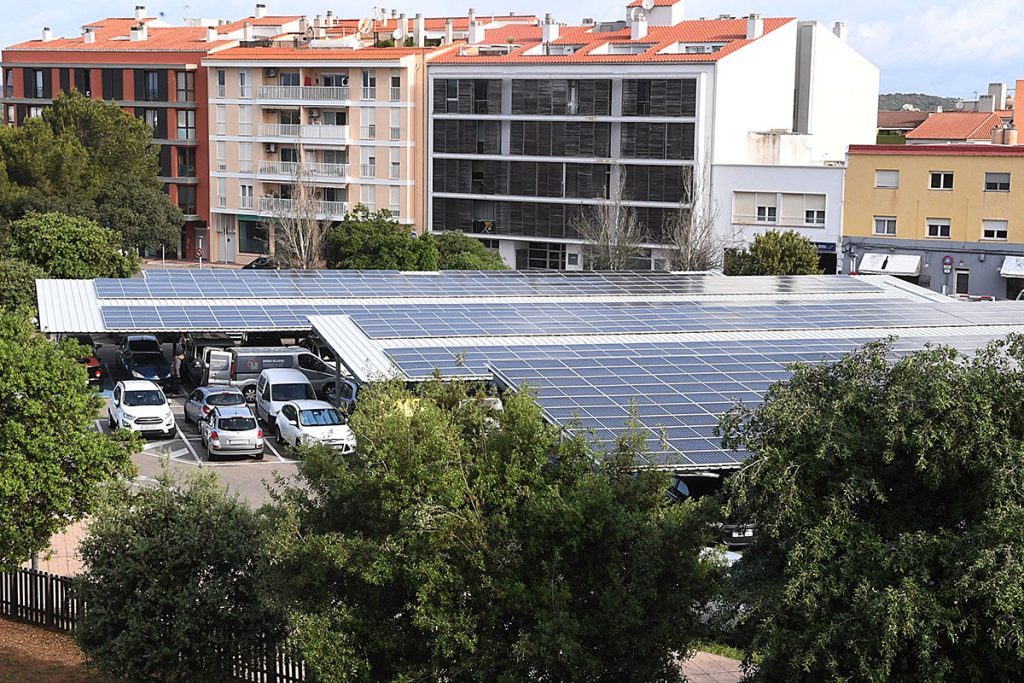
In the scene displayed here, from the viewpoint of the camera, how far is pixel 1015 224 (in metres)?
61.7

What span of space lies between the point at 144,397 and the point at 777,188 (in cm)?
4039

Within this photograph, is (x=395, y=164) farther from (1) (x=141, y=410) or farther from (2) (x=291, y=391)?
(1) (x=141, y=410)

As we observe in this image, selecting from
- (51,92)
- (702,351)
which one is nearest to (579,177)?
(51,92)

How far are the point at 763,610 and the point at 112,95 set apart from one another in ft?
254

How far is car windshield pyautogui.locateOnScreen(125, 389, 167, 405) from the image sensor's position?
35.1 meters

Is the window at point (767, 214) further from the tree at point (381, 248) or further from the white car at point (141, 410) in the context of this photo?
the white car at point (141, 410)

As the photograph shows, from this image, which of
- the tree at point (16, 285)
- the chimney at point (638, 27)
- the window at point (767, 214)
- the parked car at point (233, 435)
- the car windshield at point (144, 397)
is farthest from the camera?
the chimney at point (638, 27)

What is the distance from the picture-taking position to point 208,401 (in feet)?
117

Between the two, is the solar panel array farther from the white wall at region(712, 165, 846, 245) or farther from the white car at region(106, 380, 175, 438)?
the white wall at region(712, 165, 846, 245)

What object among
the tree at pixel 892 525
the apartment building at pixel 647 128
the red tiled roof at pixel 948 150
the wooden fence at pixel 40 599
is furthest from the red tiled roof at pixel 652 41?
the tree at pixel 892 525

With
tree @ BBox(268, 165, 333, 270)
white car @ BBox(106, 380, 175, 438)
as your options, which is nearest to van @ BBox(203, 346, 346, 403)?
white car @ BBox(106, 380, 175, 438)

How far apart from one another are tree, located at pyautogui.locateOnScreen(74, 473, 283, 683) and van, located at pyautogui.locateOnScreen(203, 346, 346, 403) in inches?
856

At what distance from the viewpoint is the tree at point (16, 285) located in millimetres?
44750

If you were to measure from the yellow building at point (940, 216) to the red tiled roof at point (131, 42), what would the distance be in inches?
1556
